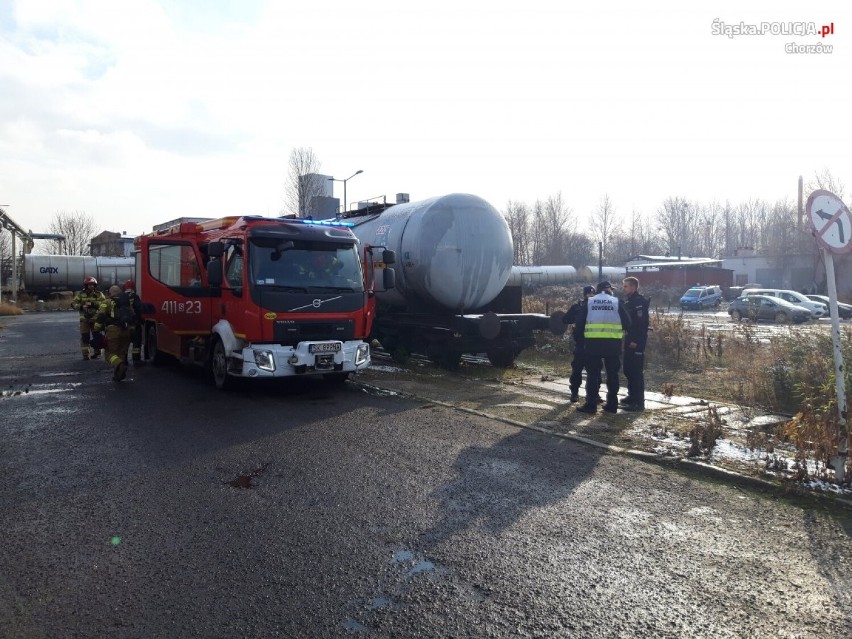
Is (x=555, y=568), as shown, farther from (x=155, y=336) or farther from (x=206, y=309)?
(x=155, y=336)

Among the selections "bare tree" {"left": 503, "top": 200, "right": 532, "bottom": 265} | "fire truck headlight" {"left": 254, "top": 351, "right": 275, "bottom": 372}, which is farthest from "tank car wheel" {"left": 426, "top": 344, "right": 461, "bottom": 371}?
"bare tree" {"left": 503, "top": 200, "right": 532, "bottom": 265}

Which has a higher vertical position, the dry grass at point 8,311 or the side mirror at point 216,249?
the side mirror at point 216,249

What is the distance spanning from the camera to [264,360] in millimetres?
9703

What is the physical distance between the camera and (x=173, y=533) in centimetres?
474

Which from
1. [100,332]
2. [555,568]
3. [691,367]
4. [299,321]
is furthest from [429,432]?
[100,332]

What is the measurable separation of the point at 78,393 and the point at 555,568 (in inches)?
364

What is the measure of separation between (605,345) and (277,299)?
4.81 m

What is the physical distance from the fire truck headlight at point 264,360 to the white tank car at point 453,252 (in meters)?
3.72

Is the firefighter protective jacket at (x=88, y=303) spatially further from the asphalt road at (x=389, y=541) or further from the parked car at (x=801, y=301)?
the parked car at (x=801, y=301)

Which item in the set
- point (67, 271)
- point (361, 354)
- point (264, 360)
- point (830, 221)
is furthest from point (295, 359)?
A: point (67, 271)

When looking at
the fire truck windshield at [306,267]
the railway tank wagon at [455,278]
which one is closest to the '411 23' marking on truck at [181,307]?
the fire truck windshield at [306,267]

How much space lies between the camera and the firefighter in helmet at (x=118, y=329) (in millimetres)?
11648

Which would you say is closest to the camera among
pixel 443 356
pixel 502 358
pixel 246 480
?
pixel 246 480

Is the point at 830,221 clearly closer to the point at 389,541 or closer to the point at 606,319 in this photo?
the point at 606,319
